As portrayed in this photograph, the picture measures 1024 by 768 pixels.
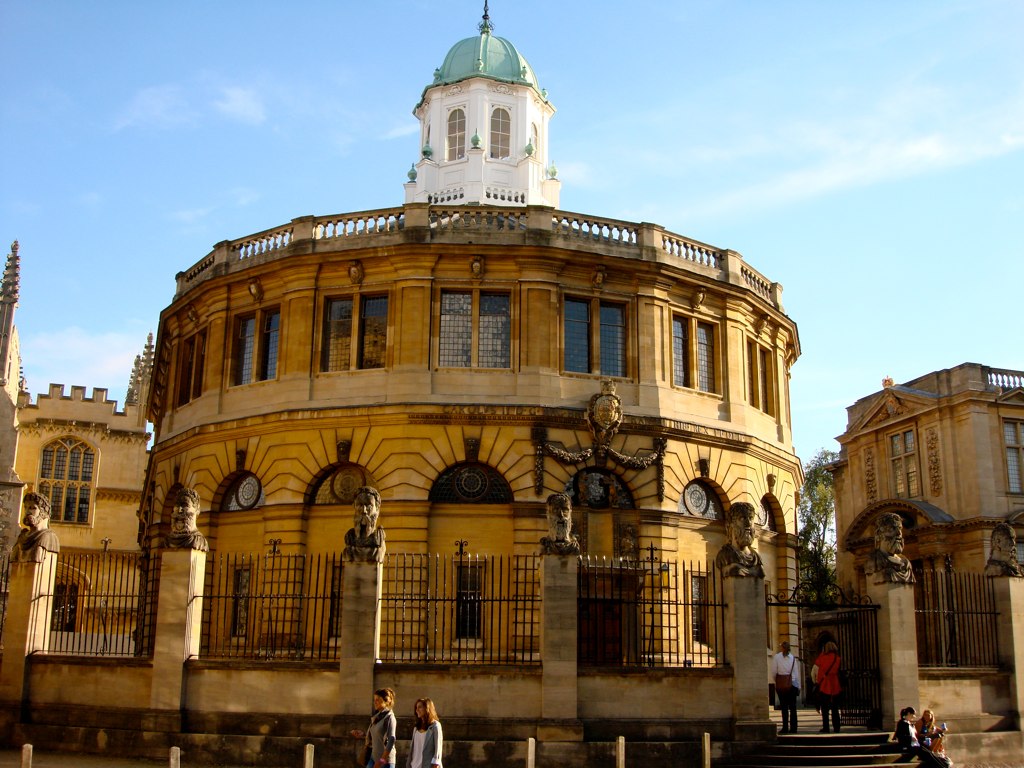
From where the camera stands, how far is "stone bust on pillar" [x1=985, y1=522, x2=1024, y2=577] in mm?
25031

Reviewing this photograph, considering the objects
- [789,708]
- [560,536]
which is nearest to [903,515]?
[789,708]

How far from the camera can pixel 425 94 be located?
166 feet

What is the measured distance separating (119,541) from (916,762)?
54308 millimetres

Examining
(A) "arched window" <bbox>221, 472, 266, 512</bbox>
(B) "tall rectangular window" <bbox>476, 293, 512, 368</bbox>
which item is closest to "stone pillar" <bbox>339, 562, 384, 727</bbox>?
(B) "tall rectangular window" <bbox>476, 293, 512, 368</bbox>

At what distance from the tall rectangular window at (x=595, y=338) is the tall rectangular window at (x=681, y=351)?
1.62m

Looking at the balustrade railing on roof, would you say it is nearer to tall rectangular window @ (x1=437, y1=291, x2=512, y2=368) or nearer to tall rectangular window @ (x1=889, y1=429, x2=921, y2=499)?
tall rectangular window @ (x1=889, y1=429, x2=921, y2=499)

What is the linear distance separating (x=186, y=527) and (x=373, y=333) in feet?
34.4

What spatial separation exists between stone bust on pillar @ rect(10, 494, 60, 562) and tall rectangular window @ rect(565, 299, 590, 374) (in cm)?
1354

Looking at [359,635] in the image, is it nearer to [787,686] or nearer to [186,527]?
[186,527]

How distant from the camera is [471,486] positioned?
29.3m

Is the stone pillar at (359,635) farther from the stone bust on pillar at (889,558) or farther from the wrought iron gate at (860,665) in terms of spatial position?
the stone bust on pillar at (889,558)

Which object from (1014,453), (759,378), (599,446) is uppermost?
(759,378)

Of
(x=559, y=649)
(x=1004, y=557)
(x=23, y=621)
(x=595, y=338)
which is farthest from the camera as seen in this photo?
(x=595, y=338)

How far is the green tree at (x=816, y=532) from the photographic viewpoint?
64125 millimetres
